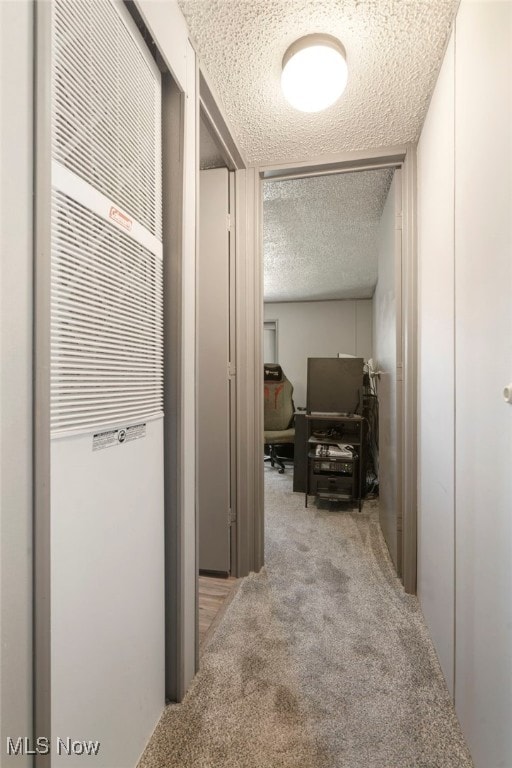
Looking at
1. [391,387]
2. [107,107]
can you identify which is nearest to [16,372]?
[107,107]

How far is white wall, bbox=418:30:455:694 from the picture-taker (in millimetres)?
1291

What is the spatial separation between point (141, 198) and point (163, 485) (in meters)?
0.93

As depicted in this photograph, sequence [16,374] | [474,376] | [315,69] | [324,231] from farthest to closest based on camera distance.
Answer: [324,231]
[315,69]
[474,376]
[16,374]

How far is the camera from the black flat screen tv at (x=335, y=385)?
11.7 ft

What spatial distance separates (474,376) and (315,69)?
49.3 inches

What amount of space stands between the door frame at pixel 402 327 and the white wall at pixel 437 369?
0.09 metres

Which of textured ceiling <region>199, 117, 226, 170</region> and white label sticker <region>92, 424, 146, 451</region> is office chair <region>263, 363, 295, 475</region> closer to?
textured ceiling <region>199, 117, 226, 170</region>

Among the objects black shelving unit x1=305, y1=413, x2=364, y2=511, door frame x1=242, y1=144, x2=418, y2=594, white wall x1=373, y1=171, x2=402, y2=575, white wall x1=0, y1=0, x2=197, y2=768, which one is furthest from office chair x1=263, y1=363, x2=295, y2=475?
white wall x1=0, y1=0, x2=197, y2=768

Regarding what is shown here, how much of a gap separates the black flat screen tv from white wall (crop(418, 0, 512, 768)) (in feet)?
6.59

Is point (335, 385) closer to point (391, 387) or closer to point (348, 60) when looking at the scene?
point (391, 387)

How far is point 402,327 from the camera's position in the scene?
203 cm

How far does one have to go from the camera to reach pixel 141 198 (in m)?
1.07

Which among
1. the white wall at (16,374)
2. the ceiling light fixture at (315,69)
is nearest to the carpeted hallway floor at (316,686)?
the white wall at (16,374)

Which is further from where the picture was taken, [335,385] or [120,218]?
Result: [335,385]
